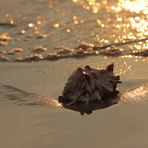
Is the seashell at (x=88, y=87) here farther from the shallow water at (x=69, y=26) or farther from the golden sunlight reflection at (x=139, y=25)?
the golden sunlight reflection at (x=139, y=25)

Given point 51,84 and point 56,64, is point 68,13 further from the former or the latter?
point 51,84

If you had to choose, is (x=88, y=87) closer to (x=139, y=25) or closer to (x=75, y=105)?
(x=75, y=105)

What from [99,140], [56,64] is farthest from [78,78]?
[56,64]

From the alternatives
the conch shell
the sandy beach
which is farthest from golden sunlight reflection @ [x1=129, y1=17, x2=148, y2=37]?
the conch shell

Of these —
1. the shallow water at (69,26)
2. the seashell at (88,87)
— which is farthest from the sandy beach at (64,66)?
the seashell at (88,87)

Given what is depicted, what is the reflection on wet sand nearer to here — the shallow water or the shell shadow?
the shell shadow

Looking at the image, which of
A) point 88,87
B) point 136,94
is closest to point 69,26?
point 136,94
